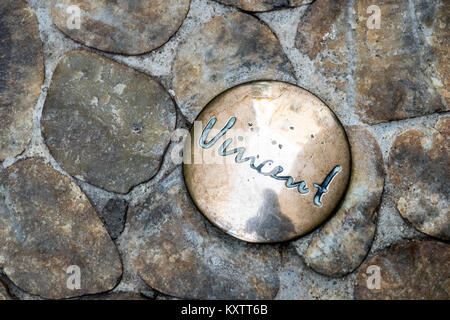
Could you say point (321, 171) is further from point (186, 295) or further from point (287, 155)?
point (186, 295)

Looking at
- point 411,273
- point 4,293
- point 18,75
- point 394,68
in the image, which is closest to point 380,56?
point 394,68

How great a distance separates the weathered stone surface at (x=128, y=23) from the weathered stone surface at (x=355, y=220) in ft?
1.52

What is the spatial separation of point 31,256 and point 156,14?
23.8 inches

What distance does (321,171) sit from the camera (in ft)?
3.36

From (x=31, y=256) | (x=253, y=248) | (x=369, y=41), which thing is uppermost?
(x=369, y=41)

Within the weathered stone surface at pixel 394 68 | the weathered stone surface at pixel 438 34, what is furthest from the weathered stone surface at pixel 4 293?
the weathered stone surface at pixel 438 34

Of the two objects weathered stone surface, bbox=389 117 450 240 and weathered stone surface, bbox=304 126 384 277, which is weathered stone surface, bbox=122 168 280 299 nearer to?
weathered stone surface, bbox=304 126 384 277

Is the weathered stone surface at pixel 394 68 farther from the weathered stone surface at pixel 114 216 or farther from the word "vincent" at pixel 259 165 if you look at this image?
the weathered stone surface at pixel 114 216

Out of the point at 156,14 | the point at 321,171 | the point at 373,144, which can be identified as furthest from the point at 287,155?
the point at 156,14

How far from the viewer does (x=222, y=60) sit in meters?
1.08

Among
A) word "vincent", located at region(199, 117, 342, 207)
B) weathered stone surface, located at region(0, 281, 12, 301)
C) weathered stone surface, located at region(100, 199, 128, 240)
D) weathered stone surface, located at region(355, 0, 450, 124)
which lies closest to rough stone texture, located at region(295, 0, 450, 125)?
weathered stone surface, located at region(355, 0, 450, 124)

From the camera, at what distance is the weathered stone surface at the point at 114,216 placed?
3.55ft

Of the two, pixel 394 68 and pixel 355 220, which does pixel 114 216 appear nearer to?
pixel 355 220

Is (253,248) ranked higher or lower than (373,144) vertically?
lower
